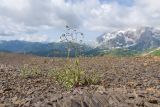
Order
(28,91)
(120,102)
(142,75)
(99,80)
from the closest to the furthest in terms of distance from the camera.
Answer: (120,102)
(28,91)
(99,80)
(142,75)

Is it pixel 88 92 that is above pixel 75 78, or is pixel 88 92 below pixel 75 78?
below

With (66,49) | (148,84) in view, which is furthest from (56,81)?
(148,84)

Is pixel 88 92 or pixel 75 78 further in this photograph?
pixel 75 78

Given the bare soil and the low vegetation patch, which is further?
the low vegetation patch

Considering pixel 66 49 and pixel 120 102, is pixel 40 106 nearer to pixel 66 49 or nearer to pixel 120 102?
pixel 120 102

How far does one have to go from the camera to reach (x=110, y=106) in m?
10.6

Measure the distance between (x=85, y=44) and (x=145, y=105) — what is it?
8301 mm

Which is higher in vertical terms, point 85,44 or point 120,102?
point 85,44

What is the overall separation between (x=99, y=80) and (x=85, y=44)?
6.01 feet

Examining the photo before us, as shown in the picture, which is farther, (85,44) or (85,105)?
(85,44)

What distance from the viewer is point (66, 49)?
18.6 metres

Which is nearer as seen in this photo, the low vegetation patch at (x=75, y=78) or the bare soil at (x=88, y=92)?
the bare soil at (x=88, y=92)

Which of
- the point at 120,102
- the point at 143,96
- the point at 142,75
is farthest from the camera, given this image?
the point at 142,75

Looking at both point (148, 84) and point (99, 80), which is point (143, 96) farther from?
point (99, 80)
